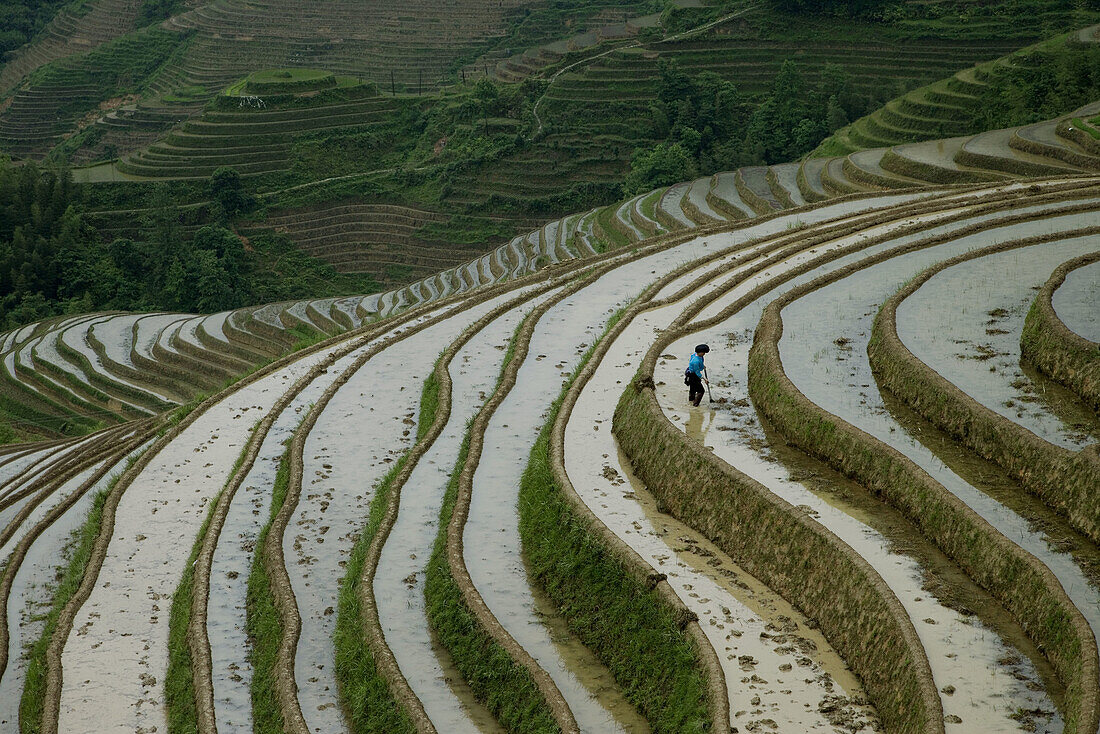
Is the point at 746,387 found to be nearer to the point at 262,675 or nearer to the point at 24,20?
the point at 262,675

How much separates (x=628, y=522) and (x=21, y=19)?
7449cm

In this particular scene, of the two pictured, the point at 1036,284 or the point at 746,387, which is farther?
the point at 1036,284

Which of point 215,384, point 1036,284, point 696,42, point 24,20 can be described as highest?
point 24,20

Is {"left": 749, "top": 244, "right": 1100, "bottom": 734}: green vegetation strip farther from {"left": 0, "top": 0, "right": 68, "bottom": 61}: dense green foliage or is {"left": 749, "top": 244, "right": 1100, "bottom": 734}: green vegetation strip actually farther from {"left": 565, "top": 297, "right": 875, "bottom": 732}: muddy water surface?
{"left": 0, "top": 0, "right": 68, "bottom": 61}: dense green foliage

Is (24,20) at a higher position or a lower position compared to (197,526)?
higher

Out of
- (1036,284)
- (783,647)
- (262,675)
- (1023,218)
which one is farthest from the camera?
(1023,218)

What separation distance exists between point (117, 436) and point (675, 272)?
32.6 feet

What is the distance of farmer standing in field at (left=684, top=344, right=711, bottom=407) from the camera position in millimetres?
11633

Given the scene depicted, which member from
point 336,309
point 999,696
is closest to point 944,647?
point 999,696

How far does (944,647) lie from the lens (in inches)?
292

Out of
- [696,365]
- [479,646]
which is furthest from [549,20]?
[479,646]

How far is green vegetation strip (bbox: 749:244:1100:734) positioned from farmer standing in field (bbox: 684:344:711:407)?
0.68 meters

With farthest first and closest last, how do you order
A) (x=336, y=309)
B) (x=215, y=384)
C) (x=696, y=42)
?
(x=696, y=42)
(x=336, y=309)
(x=215, y=384)

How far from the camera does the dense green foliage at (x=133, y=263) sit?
3897 cm
